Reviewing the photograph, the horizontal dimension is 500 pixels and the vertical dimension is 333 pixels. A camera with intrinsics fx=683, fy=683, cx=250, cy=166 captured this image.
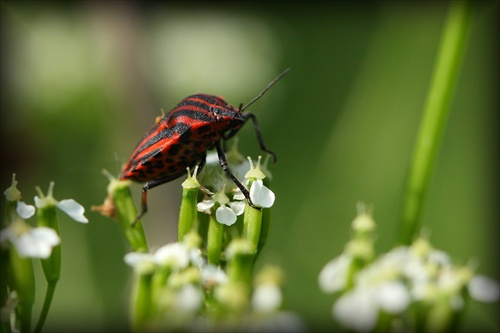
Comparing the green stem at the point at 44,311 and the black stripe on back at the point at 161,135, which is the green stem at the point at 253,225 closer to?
the black stripe on back at the point at 161,135

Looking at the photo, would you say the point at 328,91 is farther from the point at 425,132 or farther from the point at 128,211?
the point at 128,211

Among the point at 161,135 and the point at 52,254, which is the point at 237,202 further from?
the point at 52,254

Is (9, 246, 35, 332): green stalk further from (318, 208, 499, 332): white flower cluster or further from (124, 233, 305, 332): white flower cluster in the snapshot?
(318, 208, 499, 332): white flower cluster

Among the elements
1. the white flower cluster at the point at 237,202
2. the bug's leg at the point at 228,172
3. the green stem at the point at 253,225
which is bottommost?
the green stem at the point at 253,225

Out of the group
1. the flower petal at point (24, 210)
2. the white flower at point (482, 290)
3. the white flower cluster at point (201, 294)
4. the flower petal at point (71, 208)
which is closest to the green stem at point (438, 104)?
the white flower at point (482, 290)

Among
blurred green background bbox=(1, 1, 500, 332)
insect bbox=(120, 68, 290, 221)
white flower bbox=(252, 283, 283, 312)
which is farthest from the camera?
blurred green background bbox=(1, 1, 500, 332)

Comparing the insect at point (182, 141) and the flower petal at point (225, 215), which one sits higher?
the insect at point (182, 141)

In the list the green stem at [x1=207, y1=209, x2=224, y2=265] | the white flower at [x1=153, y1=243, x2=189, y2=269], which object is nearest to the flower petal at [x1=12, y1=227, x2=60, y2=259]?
the white flower at [x1=153, y1=243, x2=189, y2=269]
